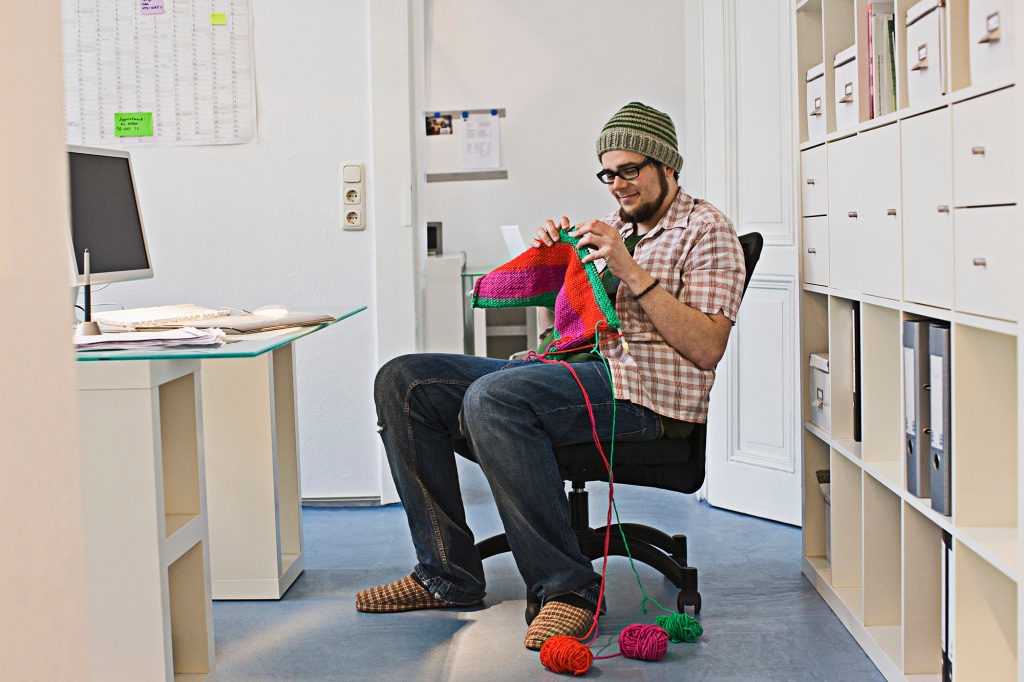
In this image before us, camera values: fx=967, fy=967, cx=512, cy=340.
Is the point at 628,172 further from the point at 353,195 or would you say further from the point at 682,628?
the point at 353,195

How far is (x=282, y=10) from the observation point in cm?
318

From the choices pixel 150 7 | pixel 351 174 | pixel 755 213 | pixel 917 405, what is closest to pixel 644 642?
pixel 917 405

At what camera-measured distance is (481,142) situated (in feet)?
16.9

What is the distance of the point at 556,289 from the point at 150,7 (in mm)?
1811

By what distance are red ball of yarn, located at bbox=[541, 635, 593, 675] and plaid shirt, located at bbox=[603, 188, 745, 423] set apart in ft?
1.69

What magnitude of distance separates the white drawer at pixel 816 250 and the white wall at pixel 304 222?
4.40 feet

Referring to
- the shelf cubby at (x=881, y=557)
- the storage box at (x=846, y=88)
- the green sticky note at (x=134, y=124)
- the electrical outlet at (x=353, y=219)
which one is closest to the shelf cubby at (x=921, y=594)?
the shelf cubby at (x=881, y=557)

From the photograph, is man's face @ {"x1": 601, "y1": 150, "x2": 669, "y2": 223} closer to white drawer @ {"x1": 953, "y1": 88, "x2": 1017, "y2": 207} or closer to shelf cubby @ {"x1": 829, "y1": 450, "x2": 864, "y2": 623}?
shelf cubby @ {"x1": 829, "y1": 450, "x2": 864, "y2": 623}

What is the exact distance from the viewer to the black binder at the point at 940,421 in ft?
5.23

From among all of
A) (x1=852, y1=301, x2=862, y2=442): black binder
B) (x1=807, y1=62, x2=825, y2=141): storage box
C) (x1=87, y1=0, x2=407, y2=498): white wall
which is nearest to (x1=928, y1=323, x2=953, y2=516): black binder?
(x1=852, y1=301, x2=862, y2=442): black binder

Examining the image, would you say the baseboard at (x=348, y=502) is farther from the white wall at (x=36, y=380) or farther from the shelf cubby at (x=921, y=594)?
the white wall at (x=36, y=380)

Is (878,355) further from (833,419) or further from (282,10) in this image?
(282,10)

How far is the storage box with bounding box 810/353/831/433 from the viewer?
230 cm

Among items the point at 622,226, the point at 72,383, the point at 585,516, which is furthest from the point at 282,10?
the point at 72,383
